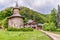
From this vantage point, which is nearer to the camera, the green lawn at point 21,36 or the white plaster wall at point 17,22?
the green lawn at point 21,36

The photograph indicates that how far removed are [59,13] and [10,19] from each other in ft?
78.3

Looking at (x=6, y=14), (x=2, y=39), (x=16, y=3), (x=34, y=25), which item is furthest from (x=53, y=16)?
(x=2, y=39)

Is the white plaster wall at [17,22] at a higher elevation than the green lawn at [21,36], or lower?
higher

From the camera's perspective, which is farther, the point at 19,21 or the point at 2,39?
the point at 19,21

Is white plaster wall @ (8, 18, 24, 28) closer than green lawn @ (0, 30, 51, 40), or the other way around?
green lawn @ (0, 30, 51, 40)

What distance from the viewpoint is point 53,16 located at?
274ft

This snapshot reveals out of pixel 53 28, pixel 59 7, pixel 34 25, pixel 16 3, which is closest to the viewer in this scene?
pixel 53 28

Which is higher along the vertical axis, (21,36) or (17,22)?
(17,22)

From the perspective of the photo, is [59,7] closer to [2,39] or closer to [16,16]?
[16,16]

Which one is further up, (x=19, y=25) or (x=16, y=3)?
(x=16, y=3)

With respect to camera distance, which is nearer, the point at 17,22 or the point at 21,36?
the point at 21,36

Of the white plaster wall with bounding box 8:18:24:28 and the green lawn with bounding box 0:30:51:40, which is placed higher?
the white plaster wall with bounding box 8:18:24:28

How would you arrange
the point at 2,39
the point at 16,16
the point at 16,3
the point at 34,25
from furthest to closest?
the point at 34,25 < the point at 16,3 < the point at 16,16 < the point at 2,39

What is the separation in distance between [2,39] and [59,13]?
5556cm
